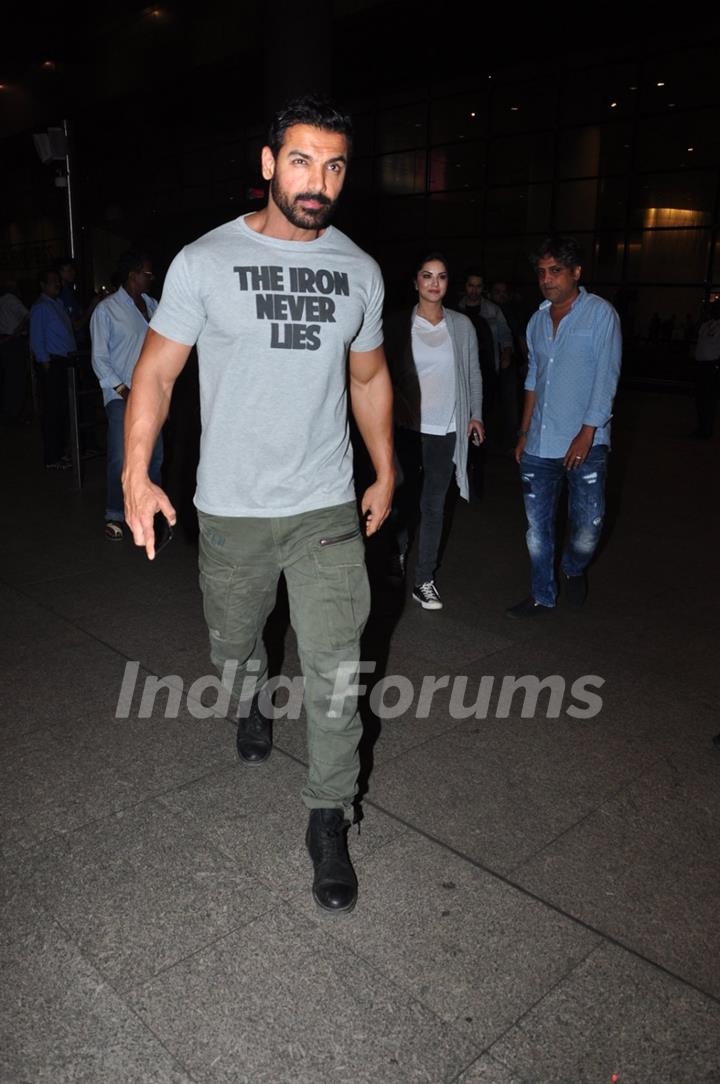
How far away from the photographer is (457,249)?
21297mm

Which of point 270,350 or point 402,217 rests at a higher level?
point 402,217

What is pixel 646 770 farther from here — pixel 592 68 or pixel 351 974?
pixel 592 68

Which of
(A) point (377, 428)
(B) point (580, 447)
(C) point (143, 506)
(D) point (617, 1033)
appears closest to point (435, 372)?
(B) point (580, 447)

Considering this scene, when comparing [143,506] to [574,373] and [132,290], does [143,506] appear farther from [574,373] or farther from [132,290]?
[132,290]

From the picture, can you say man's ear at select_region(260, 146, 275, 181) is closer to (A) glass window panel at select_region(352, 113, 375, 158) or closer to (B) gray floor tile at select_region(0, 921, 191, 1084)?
(B) gray floor tile at select_region(0, 921, 191, 1084)

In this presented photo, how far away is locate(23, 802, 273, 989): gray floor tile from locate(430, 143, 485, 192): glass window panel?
20.1 metres

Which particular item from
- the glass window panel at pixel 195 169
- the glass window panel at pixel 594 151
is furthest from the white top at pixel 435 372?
the glass window panel at pixel 195 169

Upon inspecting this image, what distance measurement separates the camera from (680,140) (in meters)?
17.4

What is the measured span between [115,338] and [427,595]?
298cm

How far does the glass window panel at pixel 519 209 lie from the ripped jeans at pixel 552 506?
16139mm

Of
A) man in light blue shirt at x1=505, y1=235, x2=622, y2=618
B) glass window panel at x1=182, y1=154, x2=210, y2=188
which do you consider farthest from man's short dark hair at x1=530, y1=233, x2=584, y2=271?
glass window panel at x1=182, y1=154, x2=210, y2=188

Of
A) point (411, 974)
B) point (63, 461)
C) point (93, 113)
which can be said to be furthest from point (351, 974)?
point (93, 113)

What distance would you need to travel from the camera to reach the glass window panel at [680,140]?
16828mm

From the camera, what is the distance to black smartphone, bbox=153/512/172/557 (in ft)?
8.71
